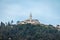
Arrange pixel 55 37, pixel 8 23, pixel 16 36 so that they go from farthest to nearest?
pixel 8 23, pixel 55 37, pixel 16 36

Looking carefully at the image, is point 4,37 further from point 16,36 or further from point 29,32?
point 29,32

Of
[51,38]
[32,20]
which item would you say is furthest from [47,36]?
[32,20]

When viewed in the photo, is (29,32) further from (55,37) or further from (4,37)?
(4,37)

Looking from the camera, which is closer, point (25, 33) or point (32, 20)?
point (25, 33)

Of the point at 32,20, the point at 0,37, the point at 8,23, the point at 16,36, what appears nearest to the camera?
the point at 0,37

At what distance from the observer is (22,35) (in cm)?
4909

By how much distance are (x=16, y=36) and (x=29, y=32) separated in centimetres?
728

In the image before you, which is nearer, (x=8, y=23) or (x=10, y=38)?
(x=10, y=38)

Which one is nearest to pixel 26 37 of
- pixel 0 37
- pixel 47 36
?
pixel 47 36

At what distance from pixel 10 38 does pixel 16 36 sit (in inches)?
136

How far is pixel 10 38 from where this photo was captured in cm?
4356

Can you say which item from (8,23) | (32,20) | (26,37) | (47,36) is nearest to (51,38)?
(47,36)

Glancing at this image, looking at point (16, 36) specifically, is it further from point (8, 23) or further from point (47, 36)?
point (8, 23)

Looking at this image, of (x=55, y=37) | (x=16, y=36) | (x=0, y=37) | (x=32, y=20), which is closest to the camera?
(x=0, y=37)
